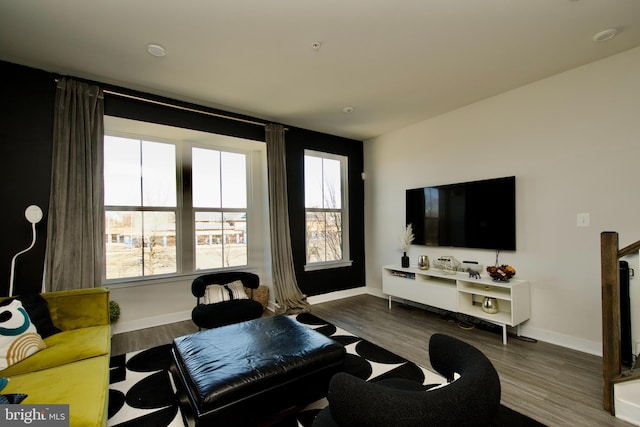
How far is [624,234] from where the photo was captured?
2.62m

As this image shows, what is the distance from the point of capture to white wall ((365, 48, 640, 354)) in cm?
263

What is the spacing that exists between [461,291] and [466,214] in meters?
0.97

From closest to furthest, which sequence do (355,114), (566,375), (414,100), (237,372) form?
1. (237,372)
2. (566,375)
3. (414,100)
4. (355,114)

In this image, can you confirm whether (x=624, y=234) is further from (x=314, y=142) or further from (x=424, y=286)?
(x=314, y=142)

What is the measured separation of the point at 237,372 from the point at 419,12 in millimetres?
2698

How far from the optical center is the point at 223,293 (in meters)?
3.41

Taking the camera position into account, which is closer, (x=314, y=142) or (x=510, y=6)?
(x=510, y=6)

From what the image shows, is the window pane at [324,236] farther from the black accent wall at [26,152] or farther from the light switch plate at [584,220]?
the light switch plate at [584,220]

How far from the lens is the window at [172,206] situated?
3.61 meters

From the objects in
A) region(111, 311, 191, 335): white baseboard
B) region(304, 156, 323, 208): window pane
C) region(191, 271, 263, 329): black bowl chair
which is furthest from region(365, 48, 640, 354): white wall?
region(111, 311, 191, 335): white baseboard

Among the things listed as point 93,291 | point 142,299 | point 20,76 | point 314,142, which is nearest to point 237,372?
point 93,291

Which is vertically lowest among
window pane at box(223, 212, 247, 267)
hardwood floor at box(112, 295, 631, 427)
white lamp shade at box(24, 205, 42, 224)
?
hardwood floor at box(112, 295, 631, 427)

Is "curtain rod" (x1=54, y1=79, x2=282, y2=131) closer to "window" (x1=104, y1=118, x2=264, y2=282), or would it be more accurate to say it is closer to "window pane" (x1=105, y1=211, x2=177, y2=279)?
"window" (x1=104, y1=118, x2=264, y2=282)

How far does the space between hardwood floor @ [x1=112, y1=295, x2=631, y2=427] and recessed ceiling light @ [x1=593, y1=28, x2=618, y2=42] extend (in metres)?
2.75
